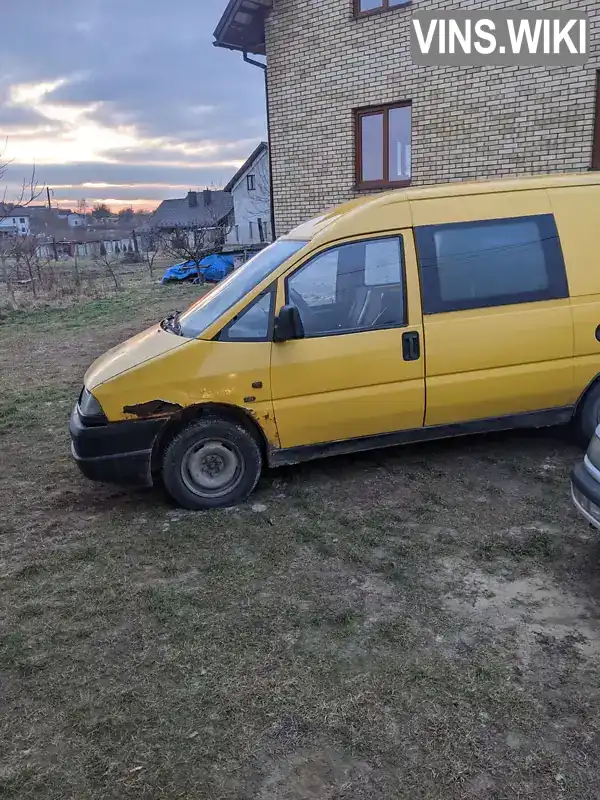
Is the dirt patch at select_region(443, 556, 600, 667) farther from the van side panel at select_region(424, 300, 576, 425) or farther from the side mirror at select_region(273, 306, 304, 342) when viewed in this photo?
the side mirror at select_region(273, 306, 304, 342)

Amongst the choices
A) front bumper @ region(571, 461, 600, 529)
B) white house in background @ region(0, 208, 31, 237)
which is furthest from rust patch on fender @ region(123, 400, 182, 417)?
white house in background @ region(0, 208, 31, 237)

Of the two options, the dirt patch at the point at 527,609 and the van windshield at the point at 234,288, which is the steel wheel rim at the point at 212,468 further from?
the dirt patch at the point at 527,609

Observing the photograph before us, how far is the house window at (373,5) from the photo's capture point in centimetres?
1102

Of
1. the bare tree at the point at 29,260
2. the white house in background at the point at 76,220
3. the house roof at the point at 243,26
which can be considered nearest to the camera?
the house roof at the point at 243,26

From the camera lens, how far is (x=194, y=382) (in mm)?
4367

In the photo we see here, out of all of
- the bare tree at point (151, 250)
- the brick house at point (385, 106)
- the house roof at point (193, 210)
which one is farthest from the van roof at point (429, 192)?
the house roof at point (193, 210)

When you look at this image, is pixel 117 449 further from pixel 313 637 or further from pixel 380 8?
pixel 380 8

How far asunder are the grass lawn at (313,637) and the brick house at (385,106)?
6.73 meters

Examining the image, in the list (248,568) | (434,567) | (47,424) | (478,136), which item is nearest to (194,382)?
(248,568)

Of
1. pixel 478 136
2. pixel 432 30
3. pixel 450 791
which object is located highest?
pixel 432 30

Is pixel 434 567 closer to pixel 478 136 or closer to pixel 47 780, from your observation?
pixel 47 780

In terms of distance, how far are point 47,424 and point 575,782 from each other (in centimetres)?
601

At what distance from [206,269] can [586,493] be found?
71.6 ft

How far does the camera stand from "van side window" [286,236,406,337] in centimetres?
460
